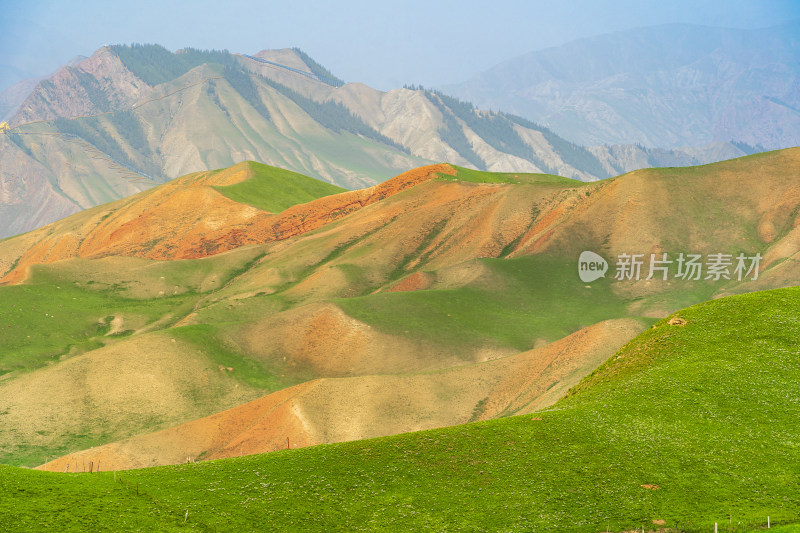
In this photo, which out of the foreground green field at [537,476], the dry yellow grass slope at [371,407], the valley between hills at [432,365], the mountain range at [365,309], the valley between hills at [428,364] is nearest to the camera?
the foreground green field at [537,476]

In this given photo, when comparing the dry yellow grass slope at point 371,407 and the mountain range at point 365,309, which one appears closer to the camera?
the dry yellow grass slope at point 371,407

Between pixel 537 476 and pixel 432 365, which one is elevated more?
pixel 432 365

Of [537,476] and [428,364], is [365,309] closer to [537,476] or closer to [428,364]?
[428,364]

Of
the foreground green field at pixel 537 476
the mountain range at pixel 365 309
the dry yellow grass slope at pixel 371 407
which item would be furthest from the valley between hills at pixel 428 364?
the mountain range at pixel 365 309

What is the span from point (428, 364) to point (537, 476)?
65.3m

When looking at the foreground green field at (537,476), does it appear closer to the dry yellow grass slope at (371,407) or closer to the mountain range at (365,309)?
the mountain range at (365,309)

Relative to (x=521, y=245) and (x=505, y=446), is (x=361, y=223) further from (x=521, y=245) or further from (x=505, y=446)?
(x=505, y=446)

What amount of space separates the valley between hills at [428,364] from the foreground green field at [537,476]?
150mm

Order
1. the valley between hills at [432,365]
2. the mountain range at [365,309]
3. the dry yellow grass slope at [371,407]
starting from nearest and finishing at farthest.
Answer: the valley between hills at [432,365], the dry yellow grass slope at [371,407], the mountain range at [365,309]

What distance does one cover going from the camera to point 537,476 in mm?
36781

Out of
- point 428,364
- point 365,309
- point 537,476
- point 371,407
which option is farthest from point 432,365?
point 537,476

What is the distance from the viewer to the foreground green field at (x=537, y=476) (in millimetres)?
32719

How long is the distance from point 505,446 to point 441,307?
7676cm

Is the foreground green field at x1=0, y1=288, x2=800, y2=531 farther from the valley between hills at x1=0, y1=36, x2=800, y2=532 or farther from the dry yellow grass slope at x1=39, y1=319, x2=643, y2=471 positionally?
the dry yellow grass slope at x1=39, y1=319, x2=643, y2=471
